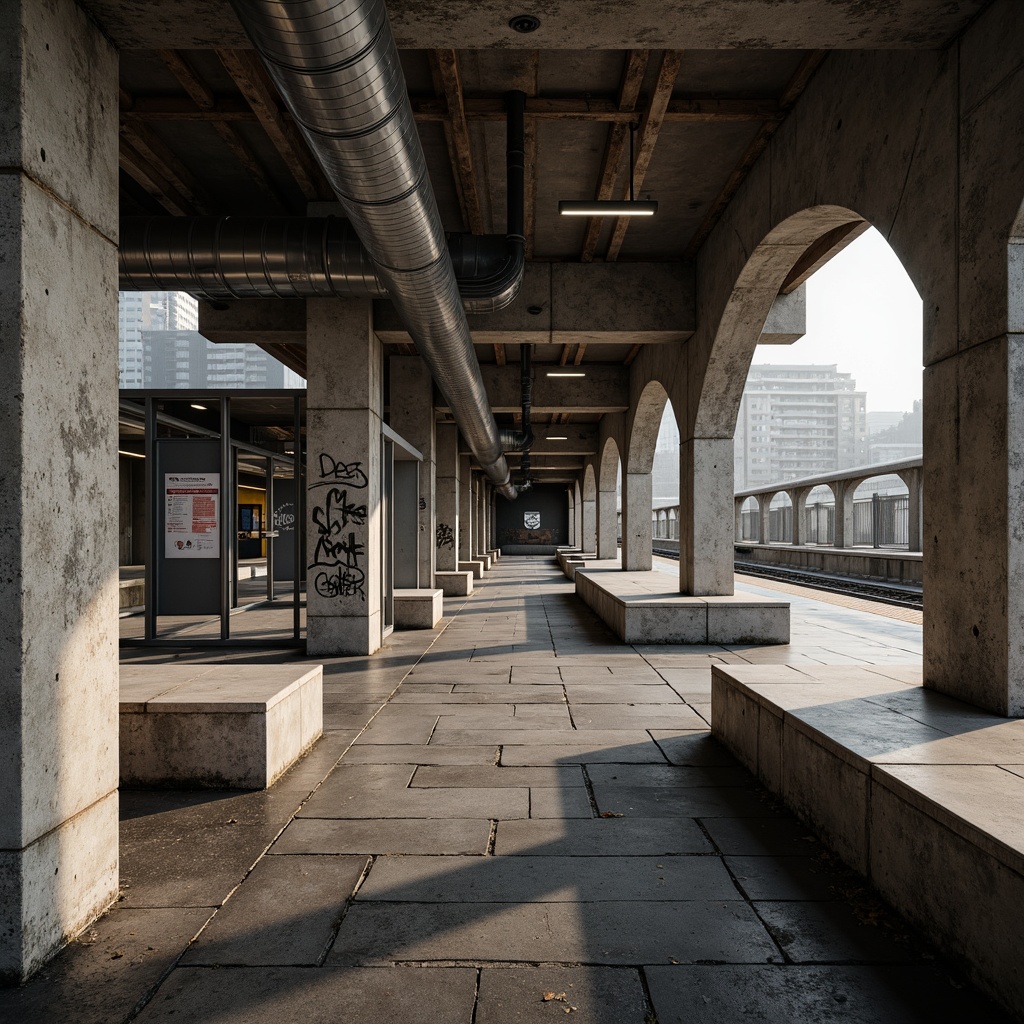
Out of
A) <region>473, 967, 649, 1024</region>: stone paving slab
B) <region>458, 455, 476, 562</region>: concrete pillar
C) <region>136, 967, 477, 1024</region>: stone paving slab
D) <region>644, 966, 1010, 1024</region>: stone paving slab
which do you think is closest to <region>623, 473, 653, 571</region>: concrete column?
<region>458, 455, 476, 562</region>: concrete pillar

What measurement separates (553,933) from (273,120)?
21.3 feet

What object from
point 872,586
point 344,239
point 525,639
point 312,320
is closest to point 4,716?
point 344,239

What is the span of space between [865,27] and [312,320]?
251 inches

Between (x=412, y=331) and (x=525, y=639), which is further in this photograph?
(x=525, y=639)

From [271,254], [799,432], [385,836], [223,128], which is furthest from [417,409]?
[799,432]

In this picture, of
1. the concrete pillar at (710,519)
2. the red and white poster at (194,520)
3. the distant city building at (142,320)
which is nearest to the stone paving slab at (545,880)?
the red and white poster at (194,520)

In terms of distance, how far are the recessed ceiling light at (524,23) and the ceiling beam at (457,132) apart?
1549 millimetres

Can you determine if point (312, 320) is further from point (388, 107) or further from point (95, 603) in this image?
point (95, 603)

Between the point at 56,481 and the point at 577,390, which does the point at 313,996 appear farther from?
the point at 577,390

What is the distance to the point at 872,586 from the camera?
17094mm

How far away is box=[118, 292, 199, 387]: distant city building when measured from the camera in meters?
132

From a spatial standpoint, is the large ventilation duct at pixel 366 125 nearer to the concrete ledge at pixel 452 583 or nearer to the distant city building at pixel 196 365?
the concrete ledge at pixel 452 583

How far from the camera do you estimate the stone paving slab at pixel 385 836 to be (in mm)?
3391

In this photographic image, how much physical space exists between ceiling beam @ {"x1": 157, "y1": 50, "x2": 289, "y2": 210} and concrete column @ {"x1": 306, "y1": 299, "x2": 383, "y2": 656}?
1.29 metres
